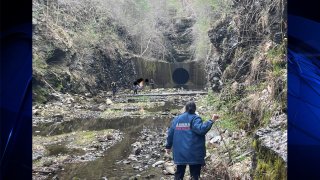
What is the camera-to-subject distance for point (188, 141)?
275 centimetres

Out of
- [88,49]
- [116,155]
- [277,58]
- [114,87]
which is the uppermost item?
[88,49]

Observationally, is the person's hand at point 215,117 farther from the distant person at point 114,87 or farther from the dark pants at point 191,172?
the distant person at point 114,87

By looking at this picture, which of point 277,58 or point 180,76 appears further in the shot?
point 180,76

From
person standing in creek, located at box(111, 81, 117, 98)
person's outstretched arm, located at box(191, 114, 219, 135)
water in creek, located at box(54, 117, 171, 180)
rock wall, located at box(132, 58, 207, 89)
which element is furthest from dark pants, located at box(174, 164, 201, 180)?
person standing in creek, located at box(111, 81, 117, 98)

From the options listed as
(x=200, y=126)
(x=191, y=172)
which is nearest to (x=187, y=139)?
(x=200, y=126)

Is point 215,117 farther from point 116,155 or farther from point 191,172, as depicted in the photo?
point 116,155

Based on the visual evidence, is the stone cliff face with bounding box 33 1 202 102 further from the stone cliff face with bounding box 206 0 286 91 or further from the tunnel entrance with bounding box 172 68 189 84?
the stone cliff face with bounding box 206 0 286 91

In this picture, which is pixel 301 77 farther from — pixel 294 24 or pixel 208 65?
A: pixel 208 65

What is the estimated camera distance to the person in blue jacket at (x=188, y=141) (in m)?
2.74

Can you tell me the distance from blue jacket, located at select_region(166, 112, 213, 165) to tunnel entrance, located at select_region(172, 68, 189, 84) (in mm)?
319

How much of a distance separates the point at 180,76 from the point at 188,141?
57 cm

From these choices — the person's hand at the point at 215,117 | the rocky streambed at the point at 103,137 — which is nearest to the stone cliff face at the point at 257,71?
the person's hand at the point at 215,117

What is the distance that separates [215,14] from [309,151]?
1318 mm
